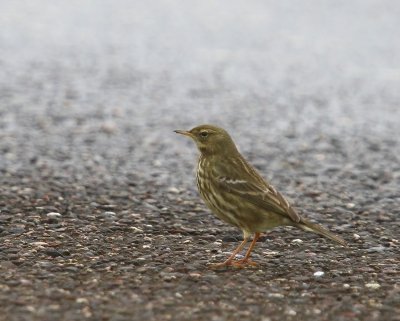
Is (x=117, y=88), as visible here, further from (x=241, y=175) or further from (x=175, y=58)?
(x=241, y=175)

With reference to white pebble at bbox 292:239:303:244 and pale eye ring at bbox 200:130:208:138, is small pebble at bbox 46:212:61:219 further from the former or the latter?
white pebble at bbox 292:239:303:244

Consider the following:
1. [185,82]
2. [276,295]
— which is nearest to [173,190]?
[276,295]

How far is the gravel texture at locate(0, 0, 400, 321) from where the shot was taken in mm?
8062

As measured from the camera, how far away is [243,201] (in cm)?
891

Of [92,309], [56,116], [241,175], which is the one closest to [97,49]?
[56,116]

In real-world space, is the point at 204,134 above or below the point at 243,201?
above

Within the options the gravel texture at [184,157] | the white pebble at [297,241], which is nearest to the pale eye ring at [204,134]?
the gravel texture at [184,157]

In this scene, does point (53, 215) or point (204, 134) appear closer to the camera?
point (204, 134)

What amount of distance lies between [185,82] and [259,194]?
12734mm

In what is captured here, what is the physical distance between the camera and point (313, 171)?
14000 mm

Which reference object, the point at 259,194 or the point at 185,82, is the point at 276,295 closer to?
the point at 259,194

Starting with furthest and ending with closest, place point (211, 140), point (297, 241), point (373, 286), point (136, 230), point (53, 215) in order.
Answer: point (53, 215) < point (136, 230) < point (297, 241) < point (211, 140) < point (373, 286)

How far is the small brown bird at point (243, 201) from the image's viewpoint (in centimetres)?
886

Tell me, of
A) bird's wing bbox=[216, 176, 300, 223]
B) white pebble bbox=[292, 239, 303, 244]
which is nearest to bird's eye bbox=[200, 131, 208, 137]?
bird's wing bbox=[216, 176, 300, 223]
